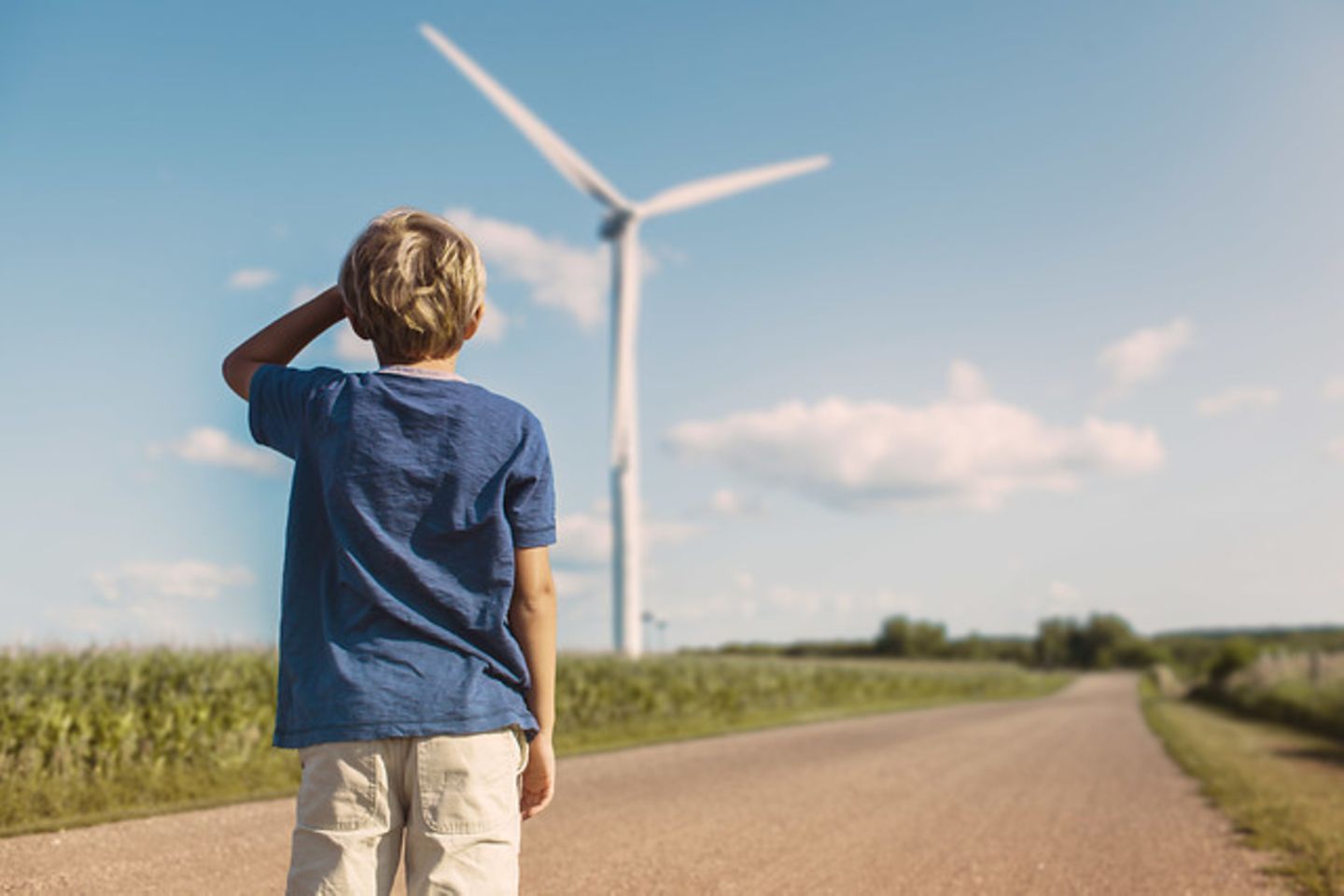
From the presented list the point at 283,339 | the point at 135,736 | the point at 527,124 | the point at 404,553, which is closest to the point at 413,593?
the point at 404,553

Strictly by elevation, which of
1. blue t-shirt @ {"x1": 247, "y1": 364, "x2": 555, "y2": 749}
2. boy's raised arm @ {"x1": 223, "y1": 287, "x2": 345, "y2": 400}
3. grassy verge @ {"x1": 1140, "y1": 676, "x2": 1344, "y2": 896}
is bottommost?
grassy verge @ {"x1": 1140, "y1": 676, "x2": 1344, "y2": 896}

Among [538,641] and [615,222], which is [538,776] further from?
[615,222]

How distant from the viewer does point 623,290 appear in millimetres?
31938

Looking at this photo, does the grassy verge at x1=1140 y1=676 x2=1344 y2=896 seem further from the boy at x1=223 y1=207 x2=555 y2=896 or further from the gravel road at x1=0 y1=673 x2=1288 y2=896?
Answer: the boy at x1=223 y1=207 x2=555 y2=896

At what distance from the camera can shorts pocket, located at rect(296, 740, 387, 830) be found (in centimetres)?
216

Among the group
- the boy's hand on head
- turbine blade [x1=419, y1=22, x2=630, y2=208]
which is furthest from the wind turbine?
the boy's hand on head

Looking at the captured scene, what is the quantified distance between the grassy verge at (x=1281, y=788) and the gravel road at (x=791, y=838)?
12.0 inches

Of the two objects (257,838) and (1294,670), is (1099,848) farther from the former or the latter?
(1294,670)

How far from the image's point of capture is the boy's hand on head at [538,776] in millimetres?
2391

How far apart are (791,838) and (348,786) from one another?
680cm

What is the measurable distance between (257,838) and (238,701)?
19.6 feet

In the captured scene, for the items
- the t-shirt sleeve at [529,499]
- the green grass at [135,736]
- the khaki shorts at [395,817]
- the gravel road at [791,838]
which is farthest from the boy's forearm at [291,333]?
the green grass at [135,736]

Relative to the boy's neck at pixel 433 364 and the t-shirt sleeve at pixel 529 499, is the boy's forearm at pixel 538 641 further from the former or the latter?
the boy's neck at pixel 433 364

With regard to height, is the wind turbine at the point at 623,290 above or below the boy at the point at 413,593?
above
